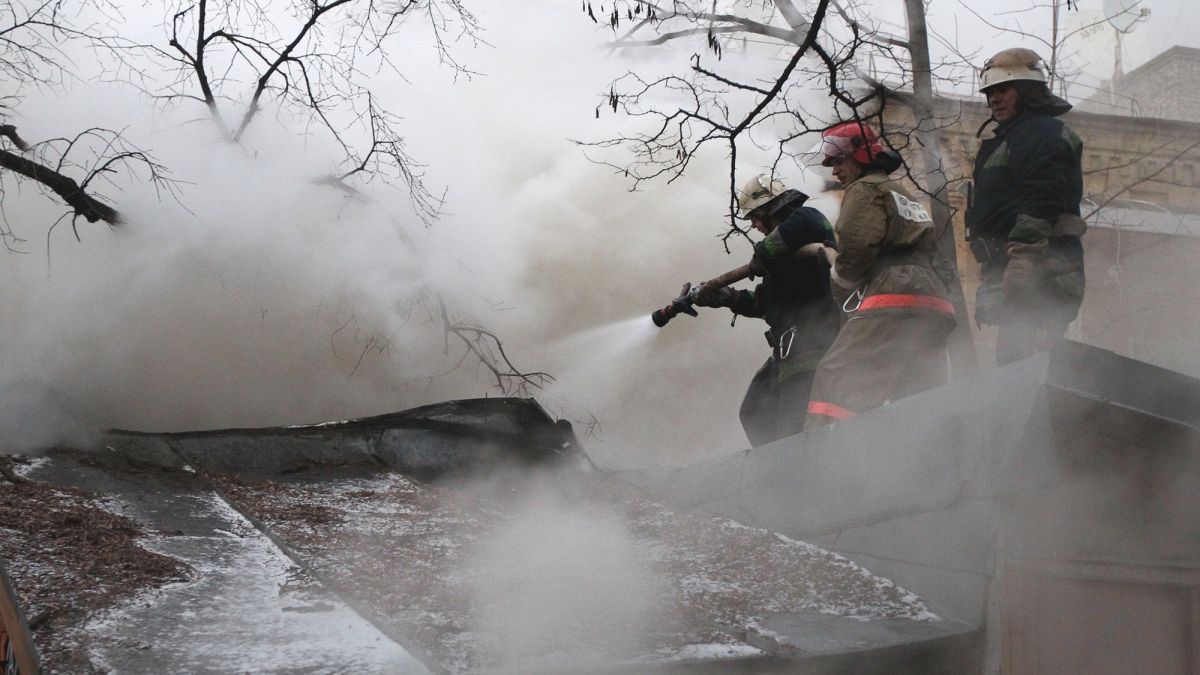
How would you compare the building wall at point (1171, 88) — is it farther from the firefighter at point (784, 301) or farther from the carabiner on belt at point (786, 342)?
the carabiner on belt at point (786, 342)

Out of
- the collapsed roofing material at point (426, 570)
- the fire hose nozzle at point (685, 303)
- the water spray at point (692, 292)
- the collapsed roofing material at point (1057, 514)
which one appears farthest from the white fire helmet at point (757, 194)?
the collapsed roofing material at point (1057, 514)

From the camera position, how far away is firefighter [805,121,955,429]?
430 centimetres

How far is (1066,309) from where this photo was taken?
4207 mm

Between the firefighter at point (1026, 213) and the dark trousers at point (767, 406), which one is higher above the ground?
the firefighter at point (1026, 213)

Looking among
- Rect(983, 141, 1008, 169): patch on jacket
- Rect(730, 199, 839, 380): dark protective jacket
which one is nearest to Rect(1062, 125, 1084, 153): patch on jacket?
Rect(983, 141, 1008, 169): patch on jacket

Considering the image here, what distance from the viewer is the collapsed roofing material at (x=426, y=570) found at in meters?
2.31

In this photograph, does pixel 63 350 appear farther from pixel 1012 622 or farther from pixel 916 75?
pixel 916 75

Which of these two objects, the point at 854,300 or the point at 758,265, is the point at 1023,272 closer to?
the point at 854,300

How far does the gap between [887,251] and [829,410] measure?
30.1 inches

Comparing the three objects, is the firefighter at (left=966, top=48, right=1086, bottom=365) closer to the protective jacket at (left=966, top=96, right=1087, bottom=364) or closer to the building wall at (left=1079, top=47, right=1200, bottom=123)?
the protective jacket at (left=966, top=96, right=1087, bottom=364)

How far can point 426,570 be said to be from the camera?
Answer: 296 centimetres

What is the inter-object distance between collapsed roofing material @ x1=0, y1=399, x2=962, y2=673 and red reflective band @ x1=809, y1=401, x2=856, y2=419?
81 cm

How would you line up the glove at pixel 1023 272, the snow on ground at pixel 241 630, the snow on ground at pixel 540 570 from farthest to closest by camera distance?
the glove at pixel 1023 272, the snow on ground at pixel 540 570, the snow on ground at pixel 241 630

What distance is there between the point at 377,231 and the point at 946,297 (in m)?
3.55
